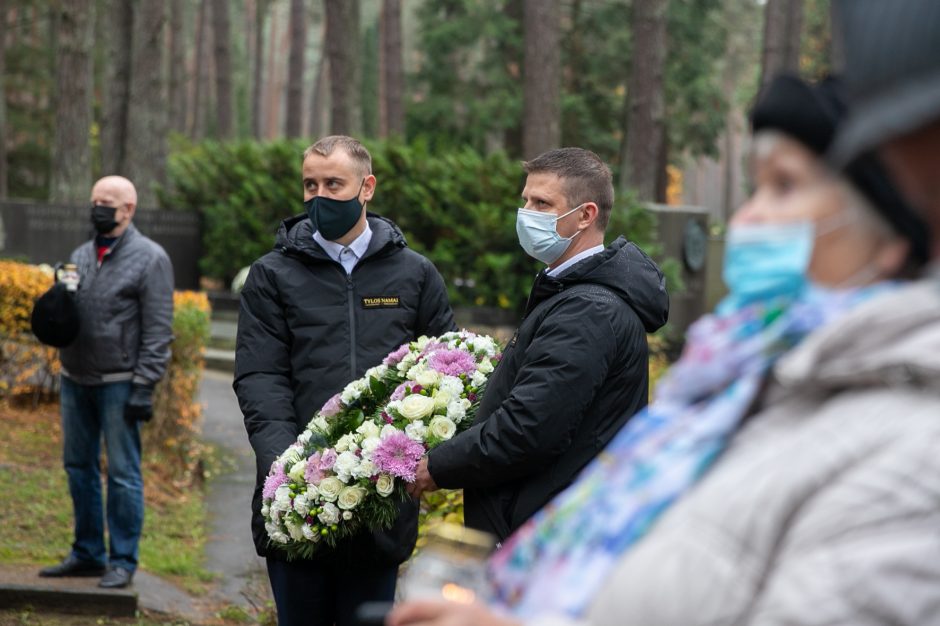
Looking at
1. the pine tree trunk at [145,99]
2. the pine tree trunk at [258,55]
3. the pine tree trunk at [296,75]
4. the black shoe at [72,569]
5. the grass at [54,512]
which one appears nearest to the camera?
the black shoe at [72,569]

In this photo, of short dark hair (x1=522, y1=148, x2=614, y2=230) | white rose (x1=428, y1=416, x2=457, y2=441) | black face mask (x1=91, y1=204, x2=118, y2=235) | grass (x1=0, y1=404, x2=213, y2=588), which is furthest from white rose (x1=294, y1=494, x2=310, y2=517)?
grass (x1=0, y1=404, x2=213, y2=588)

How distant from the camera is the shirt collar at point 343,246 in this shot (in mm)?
5027

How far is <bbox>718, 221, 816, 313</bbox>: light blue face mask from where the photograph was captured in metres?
1.50

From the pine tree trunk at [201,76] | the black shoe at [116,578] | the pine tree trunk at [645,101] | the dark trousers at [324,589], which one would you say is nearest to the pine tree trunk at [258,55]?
the pine tree trunk at [201,76]

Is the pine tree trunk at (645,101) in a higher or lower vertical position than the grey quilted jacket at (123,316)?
higher

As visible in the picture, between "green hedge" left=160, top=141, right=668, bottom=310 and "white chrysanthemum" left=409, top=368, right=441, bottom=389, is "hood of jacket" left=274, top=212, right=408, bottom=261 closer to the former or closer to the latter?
"white chrysanthemum" left=409, top=368, right=441, bottom=389

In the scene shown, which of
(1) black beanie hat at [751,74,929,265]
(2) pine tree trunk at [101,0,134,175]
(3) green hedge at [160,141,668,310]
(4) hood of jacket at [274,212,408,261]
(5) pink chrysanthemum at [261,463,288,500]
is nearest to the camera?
(1) black beanie hat at [751,74,929,265]

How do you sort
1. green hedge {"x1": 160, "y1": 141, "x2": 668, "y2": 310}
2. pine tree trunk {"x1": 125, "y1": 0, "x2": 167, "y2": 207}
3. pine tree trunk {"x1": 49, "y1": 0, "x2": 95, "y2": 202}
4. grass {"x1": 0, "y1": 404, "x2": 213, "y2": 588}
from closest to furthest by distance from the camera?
1. grass {"x1": 0, "y1": 404, "x2": 213, "y2": 588}
2. green hedge {"x1": 160, "y1": 141, "x2": 668, "y2": 310}
3. pine tree trunk {"x1": 49, "y1": 0, "x2": 95, "y2": 202}
4. pine tree trunk {"x1": 125, "y1": 0, "x2": 167, "y2": 207}

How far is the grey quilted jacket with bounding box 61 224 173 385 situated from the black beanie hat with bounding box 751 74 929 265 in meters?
6.16

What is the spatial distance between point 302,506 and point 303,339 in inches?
29.5

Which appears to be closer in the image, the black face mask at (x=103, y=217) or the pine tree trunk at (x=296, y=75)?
the black face mask at (x=103, y=217)

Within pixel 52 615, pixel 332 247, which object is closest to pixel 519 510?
pixel 332 247

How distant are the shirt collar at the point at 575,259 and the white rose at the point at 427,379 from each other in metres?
0.57

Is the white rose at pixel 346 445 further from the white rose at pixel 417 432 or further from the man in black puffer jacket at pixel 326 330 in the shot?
the man in black puffer jacket at pixel 326 330
